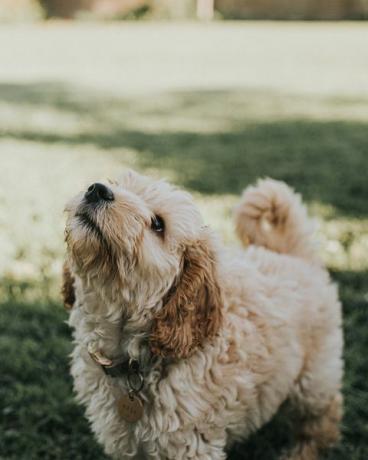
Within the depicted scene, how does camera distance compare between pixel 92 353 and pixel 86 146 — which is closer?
pixel 92 353

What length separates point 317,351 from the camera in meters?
3.18

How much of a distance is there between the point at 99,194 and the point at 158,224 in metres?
0.31

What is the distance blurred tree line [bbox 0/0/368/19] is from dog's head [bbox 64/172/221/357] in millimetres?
31939

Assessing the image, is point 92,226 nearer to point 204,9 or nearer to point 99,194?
point 99,194

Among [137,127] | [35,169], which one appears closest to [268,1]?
[137,127]

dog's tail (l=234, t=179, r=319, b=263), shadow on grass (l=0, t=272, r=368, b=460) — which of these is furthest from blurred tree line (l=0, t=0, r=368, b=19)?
dog's tail (l=234, t=179, r=319, b=263)

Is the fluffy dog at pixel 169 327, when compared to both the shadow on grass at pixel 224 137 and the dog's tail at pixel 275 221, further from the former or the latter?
the shadow on grass at pixel 224 137

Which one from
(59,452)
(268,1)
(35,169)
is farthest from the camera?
(268,1)

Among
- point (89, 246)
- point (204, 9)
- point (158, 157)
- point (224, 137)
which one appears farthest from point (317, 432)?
point (204, 9)

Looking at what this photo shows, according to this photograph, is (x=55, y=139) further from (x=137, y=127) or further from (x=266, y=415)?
(x=266, y=415)

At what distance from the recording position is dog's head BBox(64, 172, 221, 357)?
2.46 m

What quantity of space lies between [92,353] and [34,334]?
59.6 inches

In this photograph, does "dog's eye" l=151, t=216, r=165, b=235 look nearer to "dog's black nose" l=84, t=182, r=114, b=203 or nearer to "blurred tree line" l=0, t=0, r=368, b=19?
"dog's black nose" l=84, t=182, r=114, b=203

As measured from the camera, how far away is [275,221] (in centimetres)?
347
